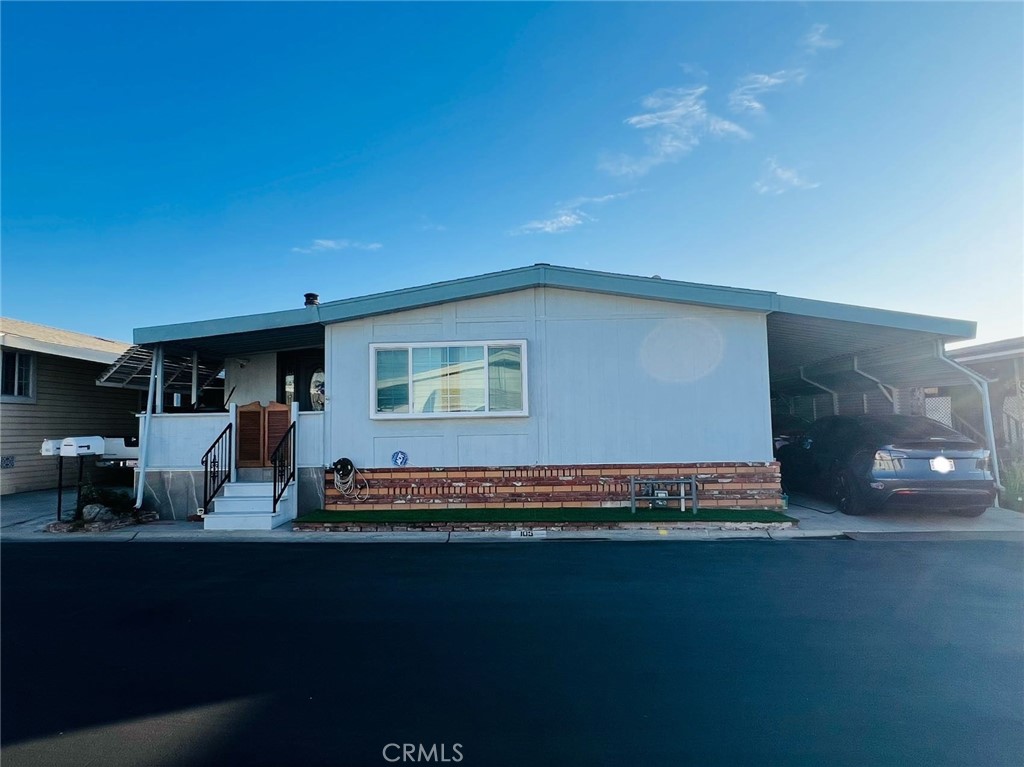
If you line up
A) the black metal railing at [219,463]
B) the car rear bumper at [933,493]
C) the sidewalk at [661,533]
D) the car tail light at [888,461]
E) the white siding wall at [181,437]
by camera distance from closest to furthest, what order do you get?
the sidewalk at [661,533] → the car rear bumper at [933,493] → the car tail light at [888,461] → the black metal railing at [219,463] → the white siding wall at [181,437]

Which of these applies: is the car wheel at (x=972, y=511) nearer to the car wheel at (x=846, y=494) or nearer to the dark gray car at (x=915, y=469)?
the dark gray car at (x=915, y=469)

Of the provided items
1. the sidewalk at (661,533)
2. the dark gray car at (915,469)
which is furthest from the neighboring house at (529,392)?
the dark gray car at (915,469)

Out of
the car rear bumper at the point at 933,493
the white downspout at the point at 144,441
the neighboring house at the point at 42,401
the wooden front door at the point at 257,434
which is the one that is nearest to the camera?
the car rear bumper at the point at 933,493

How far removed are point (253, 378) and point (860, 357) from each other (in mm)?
12329

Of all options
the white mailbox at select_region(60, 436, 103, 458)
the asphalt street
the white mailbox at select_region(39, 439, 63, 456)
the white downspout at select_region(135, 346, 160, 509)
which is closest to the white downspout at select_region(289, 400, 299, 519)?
the white downspout at select_region(135, 346, 160, 509)

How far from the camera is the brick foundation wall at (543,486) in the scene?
811 centimetres

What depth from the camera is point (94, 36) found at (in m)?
8.62

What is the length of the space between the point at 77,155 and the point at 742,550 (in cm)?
1375

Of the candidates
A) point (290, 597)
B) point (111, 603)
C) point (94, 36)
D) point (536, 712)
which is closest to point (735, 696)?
point (536, 712)

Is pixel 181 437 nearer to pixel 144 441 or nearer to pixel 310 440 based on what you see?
pixel 144 441

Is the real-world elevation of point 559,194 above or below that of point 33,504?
above

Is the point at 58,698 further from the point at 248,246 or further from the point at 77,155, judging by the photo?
the point at 248,246

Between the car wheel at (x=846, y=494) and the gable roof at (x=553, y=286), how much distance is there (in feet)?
7.43

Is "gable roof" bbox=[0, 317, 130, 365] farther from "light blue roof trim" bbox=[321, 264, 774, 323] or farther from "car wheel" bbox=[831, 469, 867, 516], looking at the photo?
"car wheel" bbox=[831, 469, 867, 516]
